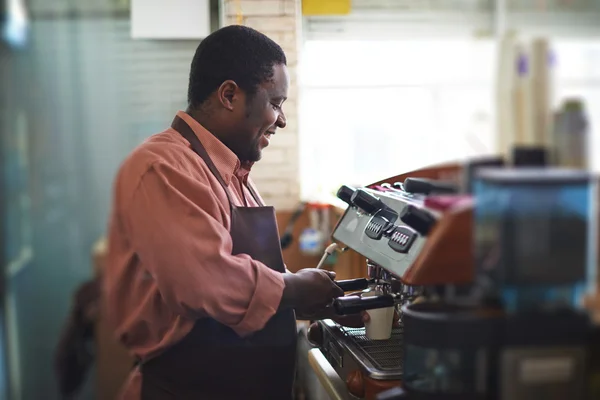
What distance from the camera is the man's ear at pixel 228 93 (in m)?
1.34

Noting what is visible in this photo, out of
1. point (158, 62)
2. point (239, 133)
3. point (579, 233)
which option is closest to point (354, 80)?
point (239, 133)

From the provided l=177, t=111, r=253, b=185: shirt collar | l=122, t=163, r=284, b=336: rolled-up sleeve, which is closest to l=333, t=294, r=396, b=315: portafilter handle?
l=122, t=163, r=284, b=336: rolled-up sleeve

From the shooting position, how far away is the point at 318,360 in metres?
1.64

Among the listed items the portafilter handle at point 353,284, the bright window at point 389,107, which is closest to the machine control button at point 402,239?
the bright window at point 389,107

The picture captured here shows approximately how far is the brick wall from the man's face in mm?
132

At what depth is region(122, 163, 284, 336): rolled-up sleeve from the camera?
1140mm

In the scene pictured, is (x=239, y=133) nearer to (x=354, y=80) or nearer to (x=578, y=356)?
(x=354, y=80)

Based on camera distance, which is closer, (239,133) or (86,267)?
(86,267)

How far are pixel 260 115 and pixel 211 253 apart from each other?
359 mm

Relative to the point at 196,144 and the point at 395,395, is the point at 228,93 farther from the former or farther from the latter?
the point at 395,395

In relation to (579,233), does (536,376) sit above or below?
below

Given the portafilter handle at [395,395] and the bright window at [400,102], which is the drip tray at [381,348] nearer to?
the portafilter handle at [395,395]

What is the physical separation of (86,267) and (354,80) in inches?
28.9

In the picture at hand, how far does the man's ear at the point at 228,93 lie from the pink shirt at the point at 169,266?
168 mm
